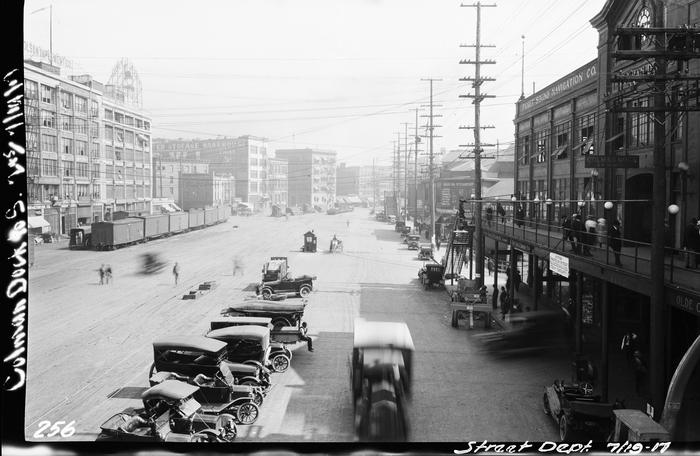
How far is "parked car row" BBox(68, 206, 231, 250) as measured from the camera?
51156mm

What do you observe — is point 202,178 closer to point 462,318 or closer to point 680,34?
point 462,318

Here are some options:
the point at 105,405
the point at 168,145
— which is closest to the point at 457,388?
the point at 105,405

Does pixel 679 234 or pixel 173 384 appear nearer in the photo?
pixel 173 384

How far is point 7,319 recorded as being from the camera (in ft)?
19.1

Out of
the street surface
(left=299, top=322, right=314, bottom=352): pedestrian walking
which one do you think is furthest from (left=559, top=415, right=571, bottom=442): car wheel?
(left=299, top=322, right=314, bottom=352): pedestrian walking

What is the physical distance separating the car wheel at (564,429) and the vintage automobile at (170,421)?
7.08 m

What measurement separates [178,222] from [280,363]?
178 feet

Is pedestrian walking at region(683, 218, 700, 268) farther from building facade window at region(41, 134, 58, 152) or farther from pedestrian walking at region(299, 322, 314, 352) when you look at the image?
building facade window at region(41, 134, 58, 152)

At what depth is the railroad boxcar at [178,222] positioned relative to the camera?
6656cm

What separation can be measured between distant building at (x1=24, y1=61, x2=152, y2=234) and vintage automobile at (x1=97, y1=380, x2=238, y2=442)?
135 feet

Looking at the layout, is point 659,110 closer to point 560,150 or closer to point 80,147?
point 560,150

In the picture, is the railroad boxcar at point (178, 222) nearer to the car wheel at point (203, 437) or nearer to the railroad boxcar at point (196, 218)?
the railroad boxcar at point (196, 218)

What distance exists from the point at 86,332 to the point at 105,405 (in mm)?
9130

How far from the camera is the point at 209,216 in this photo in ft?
277
